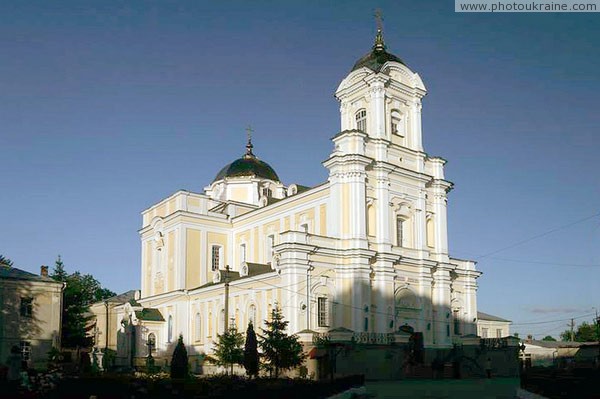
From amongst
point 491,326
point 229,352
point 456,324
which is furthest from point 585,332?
point 229,352

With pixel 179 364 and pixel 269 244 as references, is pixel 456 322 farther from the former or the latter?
pixel 179 364

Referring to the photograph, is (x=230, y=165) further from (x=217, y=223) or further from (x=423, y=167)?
(x=423, y=167)

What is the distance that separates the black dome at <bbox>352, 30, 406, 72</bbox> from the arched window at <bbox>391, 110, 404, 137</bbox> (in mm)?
3548

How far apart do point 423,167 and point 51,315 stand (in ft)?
90.4

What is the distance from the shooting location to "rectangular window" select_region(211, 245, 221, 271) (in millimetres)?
54750

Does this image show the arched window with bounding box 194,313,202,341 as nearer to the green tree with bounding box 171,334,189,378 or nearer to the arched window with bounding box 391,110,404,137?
the arched window with bounding box 391,110,404,137

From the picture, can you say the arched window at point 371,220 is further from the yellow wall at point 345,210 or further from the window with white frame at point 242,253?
the window with white frame at point 242,253

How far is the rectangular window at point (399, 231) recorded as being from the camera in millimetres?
47281

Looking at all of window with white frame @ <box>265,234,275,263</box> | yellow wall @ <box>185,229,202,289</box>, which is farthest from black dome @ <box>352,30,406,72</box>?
yellow wall @ <box>185,229,202,289</box>

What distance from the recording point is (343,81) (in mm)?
50000

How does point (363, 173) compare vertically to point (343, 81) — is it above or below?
below

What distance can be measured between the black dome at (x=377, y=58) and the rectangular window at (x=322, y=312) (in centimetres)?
1686

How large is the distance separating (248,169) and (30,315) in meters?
24.0

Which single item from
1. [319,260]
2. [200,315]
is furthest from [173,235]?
[319,260]
